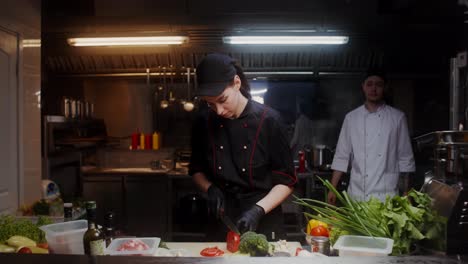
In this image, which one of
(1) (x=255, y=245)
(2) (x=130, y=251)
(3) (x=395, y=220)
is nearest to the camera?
(2) (x=130, y=251)

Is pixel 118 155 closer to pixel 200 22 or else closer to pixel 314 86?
pixel 200 22

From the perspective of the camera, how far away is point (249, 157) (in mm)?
2578

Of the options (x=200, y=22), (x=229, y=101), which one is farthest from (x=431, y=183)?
(x=200, y=22)

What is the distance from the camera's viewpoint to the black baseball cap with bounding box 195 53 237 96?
2.24m

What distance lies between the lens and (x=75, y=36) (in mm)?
4793

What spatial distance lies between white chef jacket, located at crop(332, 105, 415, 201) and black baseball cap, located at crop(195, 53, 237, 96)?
188 cm

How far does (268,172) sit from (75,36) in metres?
3.20

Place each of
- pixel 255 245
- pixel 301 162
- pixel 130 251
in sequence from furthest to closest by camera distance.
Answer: pixel 301 162 → pixel 255 245 → pixel 130 251

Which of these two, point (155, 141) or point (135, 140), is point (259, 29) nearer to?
point (155, 141)

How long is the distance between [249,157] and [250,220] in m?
0.50

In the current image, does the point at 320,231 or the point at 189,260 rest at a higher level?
the point at 189,260

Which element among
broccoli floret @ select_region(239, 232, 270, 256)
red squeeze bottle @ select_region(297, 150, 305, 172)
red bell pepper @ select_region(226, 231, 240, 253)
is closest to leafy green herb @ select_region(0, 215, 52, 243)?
red bell pepper @ select_region(226, 231, 240, 253)

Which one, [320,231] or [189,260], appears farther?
[320,231]

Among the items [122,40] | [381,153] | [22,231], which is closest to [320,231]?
[22,231]
